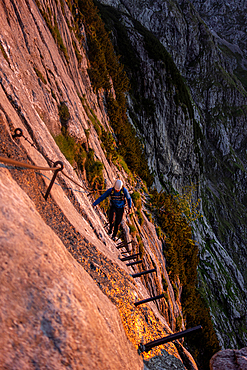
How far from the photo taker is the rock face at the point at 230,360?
3.55 meters

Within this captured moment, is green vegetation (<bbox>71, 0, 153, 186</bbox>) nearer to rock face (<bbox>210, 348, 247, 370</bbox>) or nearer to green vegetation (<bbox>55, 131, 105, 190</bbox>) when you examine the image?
green vegetation (<bbox>55, 131, 105, 190</bbox>)

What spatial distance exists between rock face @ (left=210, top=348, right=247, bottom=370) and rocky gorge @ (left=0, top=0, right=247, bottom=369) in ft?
0.56

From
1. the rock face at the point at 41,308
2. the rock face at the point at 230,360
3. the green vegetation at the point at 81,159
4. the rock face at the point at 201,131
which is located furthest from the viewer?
the rock face at the point at 201,131

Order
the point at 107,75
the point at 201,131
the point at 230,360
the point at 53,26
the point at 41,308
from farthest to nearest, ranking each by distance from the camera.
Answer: the point at 201,131, the point at 107,75, the point at 53,26, the point at 230,360, the point at 41,308

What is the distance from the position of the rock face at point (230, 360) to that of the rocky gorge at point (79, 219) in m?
0.17

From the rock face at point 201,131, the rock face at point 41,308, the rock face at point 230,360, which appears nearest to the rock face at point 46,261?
the rock face at point 41,308

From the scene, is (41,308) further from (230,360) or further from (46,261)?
(230,360)

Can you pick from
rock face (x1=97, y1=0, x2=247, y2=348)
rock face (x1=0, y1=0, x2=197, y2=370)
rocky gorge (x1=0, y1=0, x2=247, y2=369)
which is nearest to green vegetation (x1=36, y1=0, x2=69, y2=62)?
rocky gorge (x1=0, y1=0, x2=247, y2=369)

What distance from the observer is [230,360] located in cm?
368

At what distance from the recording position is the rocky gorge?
2148mm

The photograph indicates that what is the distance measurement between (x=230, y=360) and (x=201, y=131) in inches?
1671

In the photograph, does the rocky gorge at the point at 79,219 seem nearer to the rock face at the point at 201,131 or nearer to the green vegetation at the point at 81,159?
the green vegetation at the point at 81,159

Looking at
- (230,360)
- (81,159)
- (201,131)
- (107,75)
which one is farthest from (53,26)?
(201,131)

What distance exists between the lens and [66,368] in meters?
2.01
